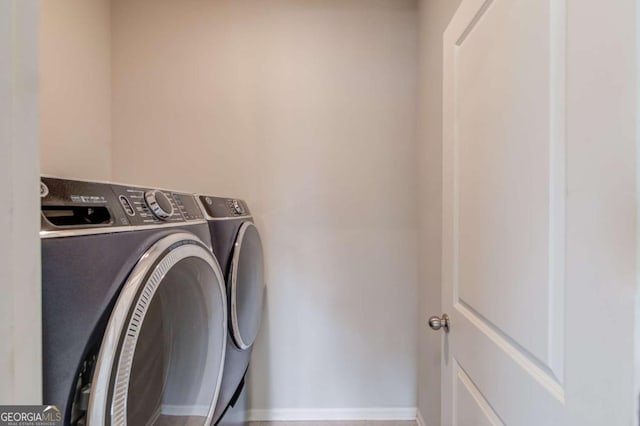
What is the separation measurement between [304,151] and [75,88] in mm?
1172

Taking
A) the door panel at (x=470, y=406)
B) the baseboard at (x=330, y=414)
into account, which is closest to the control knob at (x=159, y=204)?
the door panel at (x=470, y=406)

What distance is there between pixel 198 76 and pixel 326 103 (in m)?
0.74

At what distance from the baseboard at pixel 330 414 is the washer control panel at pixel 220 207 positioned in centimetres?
116

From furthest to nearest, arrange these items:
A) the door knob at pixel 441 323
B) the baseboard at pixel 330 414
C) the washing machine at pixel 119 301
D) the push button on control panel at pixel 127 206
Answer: the baseboard at pixel 330 414, the door knob at pixel 441 323, the push button on control panel at pixel 127 206, the washing machine at pixel 119 301

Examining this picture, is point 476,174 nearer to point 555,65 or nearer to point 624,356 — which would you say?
point 555,65

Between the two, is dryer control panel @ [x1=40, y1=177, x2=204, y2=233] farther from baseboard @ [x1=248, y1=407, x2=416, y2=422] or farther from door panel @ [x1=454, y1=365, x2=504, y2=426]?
baseboard @ [x1=248, y1=407, x2=416, y2=422]

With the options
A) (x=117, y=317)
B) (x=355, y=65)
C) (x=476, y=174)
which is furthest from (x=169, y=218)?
(x=355, y=65)

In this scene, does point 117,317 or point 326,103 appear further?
point 326,103

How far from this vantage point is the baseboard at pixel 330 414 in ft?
5.82

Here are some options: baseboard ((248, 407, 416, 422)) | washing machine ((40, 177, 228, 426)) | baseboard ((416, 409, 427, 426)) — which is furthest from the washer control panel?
baseboard ((416, 409, 427, 426))

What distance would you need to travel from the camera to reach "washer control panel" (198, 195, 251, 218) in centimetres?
112

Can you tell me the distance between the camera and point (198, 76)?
69.7 inches

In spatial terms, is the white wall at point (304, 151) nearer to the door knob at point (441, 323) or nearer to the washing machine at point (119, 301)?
the door knob at point (441, 323)

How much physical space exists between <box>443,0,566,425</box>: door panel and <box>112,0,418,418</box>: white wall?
2.67ft
